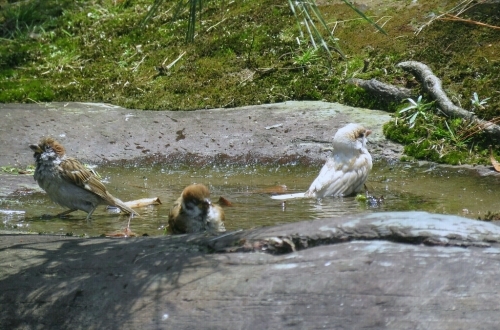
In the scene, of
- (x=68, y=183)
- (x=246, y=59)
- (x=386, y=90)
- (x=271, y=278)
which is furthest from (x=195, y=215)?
(x=246, y=59)

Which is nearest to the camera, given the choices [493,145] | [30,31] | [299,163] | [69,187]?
[69,187]

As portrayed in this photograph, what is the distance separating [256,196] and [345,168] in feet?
2.90

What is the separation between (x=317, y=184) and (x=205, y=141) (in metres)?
2.09

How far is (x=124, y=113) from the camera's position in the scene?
34.1 ft

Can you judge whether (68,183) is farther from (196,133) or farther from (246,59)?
(246,59)

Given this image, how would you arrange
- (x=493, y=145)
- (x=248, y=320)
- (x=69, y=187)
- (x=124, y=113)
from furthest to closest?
(x=124, y=113)
(x=493, y=145)
(x=69, y=187)
(x=248, y=320)

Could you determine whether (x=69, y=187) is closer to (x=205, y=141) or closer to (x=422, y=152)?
(x=205, y=141)

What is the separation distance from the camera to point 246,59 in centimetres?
1114

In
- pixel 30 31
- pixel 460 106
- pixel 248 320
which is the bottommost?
pixel 248 320

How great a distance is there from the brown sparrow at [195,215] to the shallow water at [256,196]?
0.23 metres

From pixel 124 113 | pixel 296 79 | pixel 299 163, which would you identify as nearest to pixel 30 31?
pixel 124 113

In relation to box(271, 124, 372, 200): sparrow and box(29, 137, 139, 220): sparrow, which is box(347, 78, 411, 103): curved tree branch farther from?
box(29, 137, 139, 220): sparrow

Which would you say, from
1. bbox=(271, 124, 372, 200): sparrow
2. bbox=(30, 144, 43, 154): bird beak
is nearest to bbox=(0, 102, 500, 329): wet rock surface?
bbox=(30, 144, 43, 154): bird beak

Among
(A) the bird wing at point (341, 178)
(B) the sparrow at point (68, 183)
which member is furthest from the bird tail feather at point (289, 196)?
(B) the sparrow at point (68, 183)
